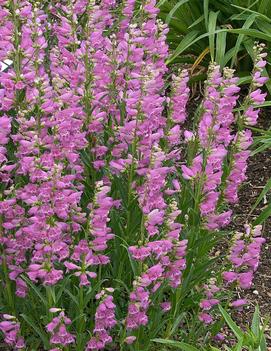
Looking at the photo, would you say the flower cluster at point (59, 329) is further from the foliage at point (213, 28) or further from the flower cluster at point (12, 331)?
the foliage at point (213, 28)

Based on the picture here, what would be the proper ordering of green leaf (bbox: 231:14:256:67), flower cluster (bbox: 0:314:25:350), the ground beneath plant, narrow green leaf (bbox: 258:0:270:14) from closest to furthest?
flower cluster (bbox: 0:314:25:350)
the ground beneath plant
green leaf (bbox: 231:14:256:67)
narrow green leaf (bbox: 258:0:270:14)

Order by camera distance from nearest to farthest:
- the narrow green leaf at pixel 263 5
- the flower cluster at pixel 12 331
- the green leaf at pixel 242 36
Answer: the flower cluster at pixel 12 331
the green leaf at pixel 242 36
the narrow green leaf at pixel 263 5

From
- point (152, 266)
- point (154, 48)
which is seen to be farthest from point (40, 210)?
point (154, 48)

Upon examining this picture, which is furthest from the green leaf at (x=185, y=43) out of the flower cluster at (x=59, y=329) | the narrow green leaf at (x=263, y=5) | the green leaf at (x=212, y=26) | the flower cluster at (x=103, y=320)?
the flower cluster at (x=59, y=329)

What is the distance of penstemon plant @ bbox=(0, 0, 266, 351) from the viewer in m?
2.21

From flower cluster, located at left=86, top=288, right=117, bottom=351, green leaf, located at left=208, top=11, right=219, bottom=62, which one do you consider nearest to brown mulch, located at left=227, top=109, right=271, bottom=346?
green leaf, located at left=208, top=11, right=219, bottom=62

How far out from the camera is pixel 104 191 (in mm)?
2117

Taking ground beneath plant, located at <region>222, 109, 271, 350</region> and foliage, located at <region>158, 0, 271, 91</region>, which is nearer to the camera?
ground beneath plant, located at <region>222, 109, 271, 350</region>

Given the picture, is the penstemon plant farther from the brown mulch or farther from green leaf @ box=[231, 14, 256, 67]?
green leaf @ box=[231, 14, 256, 67]

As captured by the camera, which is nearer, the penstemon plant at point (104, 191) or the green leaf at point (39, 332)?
the penstemon plant at point (104, 191)

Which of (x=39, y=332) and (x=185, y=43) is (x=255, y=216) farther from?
(x=39, y=332)

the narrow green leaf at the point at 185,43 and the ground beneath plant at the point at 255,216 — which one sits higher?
the narrow green leaf at the point at 185,43

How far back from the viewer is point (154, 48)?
2736 millimetres

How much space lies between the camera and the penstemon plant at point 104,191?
2213 mm
